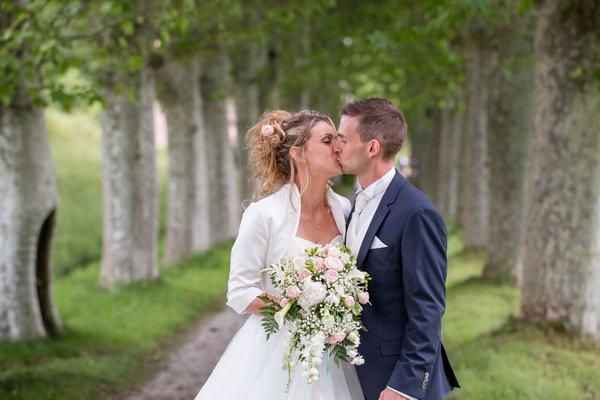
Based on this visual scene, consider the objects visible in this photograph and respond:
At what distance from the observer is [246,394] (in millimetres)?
3941

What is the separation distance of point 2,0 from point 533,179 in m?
6.41

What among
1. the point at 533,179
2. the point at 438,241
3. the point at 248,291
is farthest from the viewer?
the point at 533,179

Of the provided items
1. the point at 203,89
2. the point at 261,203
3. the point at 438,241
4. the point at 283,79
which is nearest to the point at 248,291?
the point at 261,203

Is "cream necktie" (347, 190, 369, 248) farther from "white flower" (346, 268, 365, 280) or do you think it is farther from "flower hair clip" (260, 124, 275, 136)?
"flower hair clip" (260, 124, 275, 136)

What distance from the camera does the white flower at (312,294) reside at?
3.43 m

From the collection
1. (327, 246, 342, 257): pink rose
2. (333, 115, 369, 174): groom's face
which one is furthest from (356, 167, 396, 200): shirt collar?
(327, 246, 342, 257): pink rose

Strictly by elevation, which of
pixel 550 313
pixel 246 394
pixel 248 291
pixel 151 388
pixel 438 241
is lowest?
pixel 151 388

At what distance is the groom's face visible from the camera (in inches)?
148

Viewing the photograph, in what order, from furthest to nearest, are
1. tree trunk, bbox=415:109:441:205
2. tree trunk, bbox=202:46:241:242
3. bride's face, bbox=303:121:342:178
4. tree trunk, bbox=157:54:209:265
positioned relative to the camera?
tree trunk, bbox=415:109:441:205 → tree trunk, bbox=202:46:241:242 → tree trunk, bbox=157:54:209:265 → bride's face, bbox=303:121:342:178

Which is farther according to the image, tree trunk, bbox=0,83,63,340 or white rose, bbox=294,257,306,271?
tree trunk, bbox=0,83,63,340

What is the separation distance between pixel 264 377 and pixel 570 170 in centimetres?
511

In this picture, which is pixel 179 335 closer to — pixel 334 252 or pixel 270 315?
pixel 270 315

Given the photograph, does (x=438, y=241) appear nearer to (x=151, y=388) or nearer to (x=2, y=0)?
(x=151, y=388)

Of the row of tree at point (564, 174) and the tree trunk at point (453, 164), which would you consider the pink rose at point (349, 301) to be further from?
the tree trunk at point (453, 164)
